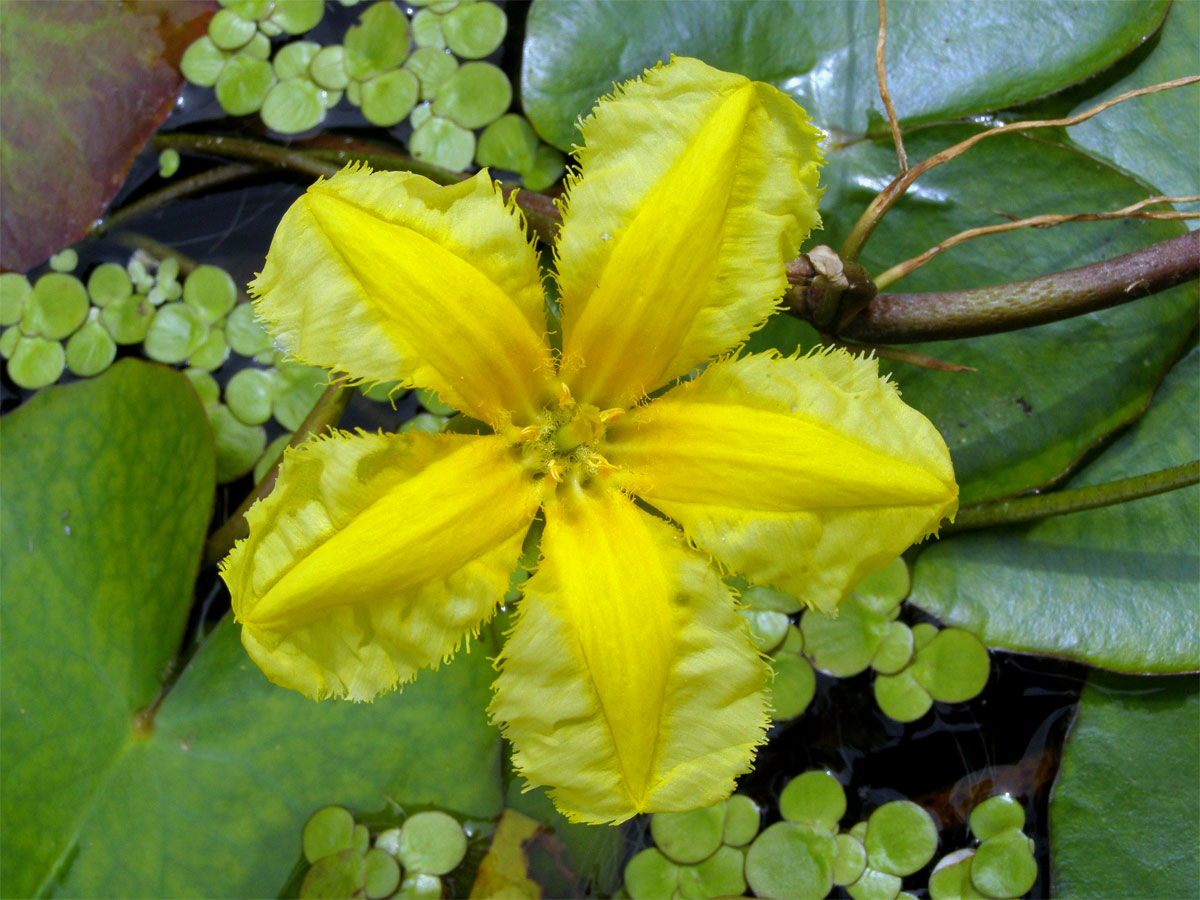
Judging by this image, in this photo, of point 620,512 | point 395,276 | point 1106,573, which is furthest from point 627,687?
point 1106,573

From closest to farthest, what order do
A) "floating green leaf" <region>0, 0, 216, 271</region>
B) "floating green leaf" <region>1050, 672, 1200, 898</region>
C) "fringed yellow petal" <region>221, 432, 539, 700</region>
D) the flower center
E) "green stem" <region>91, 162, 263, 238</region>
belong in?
"fringed yellow petal" <region>221, 432, 539, 700</region> < the flower center < "floating green leaf" <region>1050, 672, 1200, 898</region> < "floating green leaf" <region>0, 0, 216, 271</region> < "green stem" <region>91, 162, 263, 238</region>

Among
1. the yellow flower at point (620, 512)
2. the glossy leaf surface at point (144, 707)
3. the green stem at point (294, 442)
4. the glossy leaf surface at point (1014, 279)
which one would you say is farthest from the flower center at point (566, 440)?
the glossy leaf surface at point (1014, 279)

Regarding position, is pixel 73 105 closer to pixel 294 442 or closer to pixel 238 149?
pixel 238 149

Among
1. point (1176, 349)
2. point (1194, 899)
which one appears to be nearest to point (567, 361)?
point (1176, 349)

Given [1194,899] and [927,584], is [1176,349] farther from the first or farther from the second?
[1194,899]

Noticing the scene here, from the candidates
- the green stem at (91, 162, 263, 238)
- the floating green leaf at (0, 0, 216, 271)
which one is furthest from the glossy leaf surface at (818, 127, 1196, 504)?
the floating green leaf at (0, 0, 216, 271)

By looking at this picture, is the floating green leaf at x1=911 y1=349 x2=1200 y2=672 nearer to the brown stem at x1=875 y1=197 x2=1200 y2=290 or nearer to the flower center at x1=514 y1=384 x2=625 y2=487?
the brown stem at x1=875 y1=197 x2=1200 y2=290

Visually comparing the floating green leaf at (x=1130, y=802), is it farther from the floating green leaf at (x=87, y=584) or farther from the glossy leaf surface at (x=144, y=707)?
the floating green leaf at (x=87, y=584)
